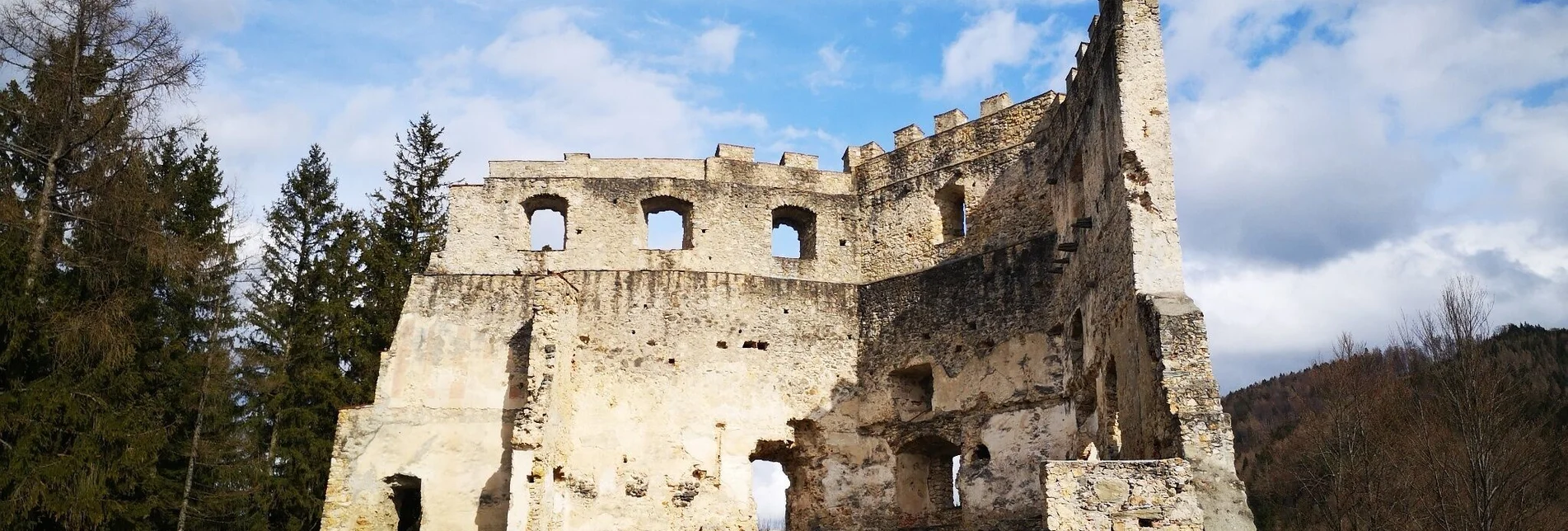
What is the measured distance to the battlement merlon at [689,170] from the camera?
2180 centimetres

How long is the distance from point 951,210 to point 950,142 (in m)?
1.19

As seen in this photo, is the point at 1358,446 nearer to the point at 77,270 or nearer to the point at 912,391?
the point at 912,391

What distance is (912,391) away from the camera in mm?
20562

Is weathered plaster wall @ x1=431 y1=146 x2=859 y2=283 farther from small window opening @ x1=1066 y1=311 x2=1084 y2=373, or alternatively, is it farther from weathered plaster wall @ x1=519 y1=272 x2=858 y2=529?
small window opening @ x1=1066 y1=311 x2=1084 y2=373

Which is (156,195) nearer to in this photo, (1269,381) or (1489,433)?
(1489,433)

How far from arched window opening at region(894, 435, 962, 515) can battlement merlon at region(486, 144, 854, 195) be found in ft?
16.3

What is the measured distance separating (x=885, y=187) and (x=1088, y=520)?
1023cm

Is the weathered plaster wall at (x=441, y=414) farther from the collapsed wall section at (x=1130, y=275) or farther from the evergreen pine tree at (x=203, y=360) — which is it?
the collapsed wall section at (x=1130, y=275)

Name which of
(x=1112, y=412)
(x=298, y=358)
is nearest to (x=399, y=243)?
(x=298, y=358)

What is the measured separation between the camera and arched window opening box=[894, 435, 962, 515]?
1988 cm

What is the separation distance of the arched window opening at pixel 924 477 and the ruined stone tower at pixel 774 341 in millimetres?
41

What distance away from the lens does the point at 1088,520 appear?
1269cm

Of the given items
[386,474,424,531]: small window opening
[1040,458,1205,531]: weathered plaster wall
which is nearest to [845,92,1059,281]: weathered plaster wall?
[1040,458,1205,531]: weathered plaster wall

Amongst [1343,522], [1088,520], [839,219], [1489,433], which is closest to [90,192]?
[839,219]
